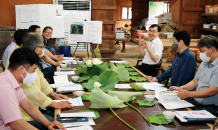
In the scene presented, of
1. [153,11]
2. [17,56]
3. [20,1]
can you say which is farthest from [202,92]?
[153,11]

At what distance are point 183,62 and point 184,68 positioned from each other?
105 mm

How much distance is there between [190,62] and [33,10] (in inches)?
187

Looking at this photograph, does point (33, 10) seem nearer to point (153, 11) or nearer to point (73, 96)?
point (73, 96)

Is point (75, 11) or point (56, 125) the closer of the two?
point (56, 125)

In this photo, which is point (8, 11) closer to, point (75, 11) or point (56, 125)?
point (75, 11)

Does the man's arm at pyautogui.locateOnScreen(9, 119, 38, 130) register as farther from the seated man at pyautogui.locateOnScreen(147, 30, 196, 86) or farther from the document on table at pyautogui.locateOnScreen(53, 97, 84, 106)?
the seated man at pyautogui.locateOnScreen(147, 30, 196, 86)

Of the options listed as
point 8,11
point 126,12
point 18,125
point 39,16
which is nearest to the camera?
point 18,125

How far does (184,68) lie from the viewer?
10.4 ft

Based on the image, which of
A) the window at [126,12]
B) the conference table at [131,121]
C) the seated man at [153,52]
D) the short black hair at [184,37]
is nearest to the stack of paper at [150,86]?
the conference table at [131,121]

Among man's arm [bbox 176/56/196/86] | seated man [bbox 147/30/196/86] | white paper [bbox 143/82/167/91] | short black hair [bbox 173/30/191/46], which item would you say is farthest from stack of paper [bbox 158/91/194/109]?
short black hair [bbox 173/30/191/46]

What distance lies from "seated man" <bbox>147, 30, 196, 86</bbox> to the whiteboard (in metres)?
4.16

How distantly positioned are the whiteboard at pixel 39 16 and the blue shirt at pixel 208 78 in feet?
15.8

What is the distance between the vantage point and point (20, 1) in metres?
7.12

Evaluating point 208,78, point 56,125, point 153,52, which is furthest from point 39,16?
point 56,125
